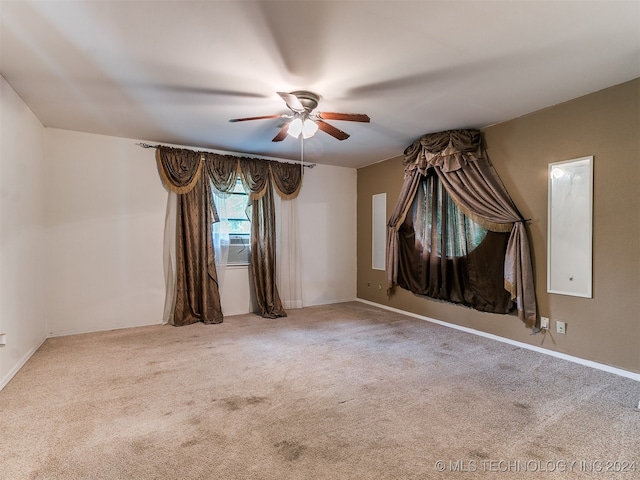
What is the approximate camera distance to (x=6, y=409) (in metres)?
2.19

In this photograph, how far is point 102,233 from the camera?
13.5 feet

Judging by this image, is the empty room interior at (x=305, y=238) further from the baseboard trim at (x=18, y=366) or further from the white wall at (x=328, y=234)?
the white wall at (x=328, y=234)

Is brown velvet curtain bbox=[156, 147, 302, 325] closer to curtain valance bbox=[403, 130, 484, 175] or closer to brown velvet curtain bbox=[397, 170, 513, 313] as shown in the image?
brown velvet curtain bbox=[397, 170, 513, 313]

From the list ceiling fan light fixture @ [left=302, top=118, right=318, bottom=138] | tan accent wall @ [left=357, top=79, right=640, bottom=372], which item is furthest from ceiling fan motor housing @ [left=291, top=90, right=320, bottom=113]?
tan accent wall @ [left=357, top=79, right=640, bottom=372]

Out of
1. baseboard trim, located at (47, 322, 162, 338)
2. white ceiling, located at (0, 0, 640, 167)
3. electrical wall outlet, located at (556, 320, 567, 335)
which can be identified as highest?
white ceiling, located at (0, 0, 640, 167)

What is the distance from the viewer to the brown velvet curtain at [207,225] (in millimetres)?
4379

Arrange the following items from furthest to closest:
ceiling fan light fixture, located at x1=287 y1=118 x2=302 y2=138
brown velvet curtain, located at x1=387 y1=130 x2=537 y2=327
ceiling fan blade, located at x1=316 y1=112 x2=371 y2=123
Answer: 1. brown velvet curtain, located at x1=387 y1=130 x2=537 y2=327
2. ceiling fan light fixture, located at x1=287 y1=118 x2=302 y2=138
3. ceiling fan blade, located at x1=316 y1=112 x2=371 y2=123

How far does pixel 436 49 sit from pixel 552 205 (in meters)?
2.06

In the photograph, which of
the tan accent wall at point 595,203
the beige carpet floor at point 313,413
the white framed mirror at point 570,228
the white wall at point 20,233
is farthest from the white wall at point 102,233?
the white framed mirror at point 570,228

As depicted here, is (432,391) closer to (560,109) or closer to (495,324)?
(495,324)

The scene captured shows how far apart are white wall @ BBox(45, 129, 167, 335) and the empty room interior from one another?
0.03 m

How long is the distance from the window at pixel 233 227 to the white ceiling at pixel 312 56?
4.61 ft

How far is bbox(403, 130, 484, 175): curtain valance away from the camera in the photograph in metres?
3.78

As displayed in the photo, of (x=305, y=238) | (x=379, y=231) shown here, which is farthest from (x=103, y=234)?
(x=379, y=231)
